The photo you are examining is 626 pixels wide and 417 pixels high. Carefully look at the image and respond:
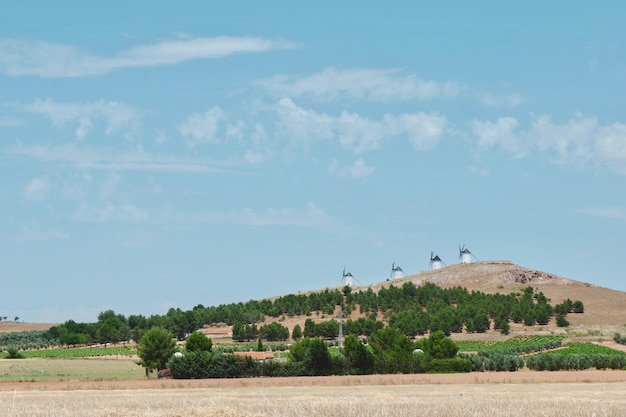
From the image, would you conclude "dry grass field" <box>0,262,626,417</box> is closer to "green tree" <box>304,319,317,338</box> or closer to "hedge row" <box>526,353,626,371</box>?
"hedge row" <box>526,353,626,371</box>

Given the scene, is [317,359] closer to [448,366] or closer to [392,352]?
[392,352]

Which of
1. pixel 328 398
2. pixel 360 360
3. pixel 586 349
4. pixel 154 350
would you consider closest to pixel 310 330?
pixel 586 349

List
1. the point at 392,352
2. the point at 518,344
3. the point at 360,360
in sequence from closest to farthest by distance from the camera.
A: the point at 360,360 → the point at 392,352 → the point at 518,344

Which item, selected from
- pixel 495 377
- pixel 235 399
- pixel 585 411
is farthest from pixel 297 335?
pixel 585 411

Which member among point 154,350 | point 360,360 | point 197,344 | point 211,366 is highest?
point 197,344

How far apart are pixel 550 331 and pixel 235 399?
15934 centimetres

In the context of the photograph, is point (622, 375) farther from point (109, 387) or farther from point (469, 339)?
point (469, 339)

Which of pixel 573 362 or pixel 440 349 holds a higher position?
pixel 440 349

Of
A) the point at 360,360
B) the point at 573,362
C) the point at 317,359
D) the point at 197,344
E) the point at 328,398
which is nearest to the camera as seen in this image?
the point at 328,398

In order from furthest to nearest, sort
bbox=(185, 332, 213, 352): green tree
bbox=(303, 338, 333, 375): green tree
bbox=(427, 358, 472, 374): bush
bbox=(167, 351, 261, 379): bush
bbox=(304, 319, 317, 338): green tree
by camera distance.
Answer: bbox=(304, 319, 317, 338): green tree < bbox=(185, 332, 213, 352): green tree < bbox=(427, 358, 472, 374): bush < bbox=(303, 338, 333, 375): green tree < bbox=(167, 351, 261, 379): bush

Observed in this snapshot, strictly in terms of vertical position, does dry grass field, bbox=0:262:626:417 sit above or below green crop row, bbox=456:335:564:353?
below

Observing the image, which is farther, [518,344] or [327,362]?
[518,344]

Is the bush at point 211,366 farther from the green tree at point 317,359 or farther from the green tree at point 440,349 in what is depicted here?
the green tree at point 440,349

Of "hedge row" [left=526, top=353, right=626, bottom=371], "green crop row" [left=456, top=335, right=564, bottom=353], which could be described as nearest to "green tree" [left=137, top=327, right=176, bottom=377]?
"hedge row" [left=526, top=353, right=626, bottom=371]
